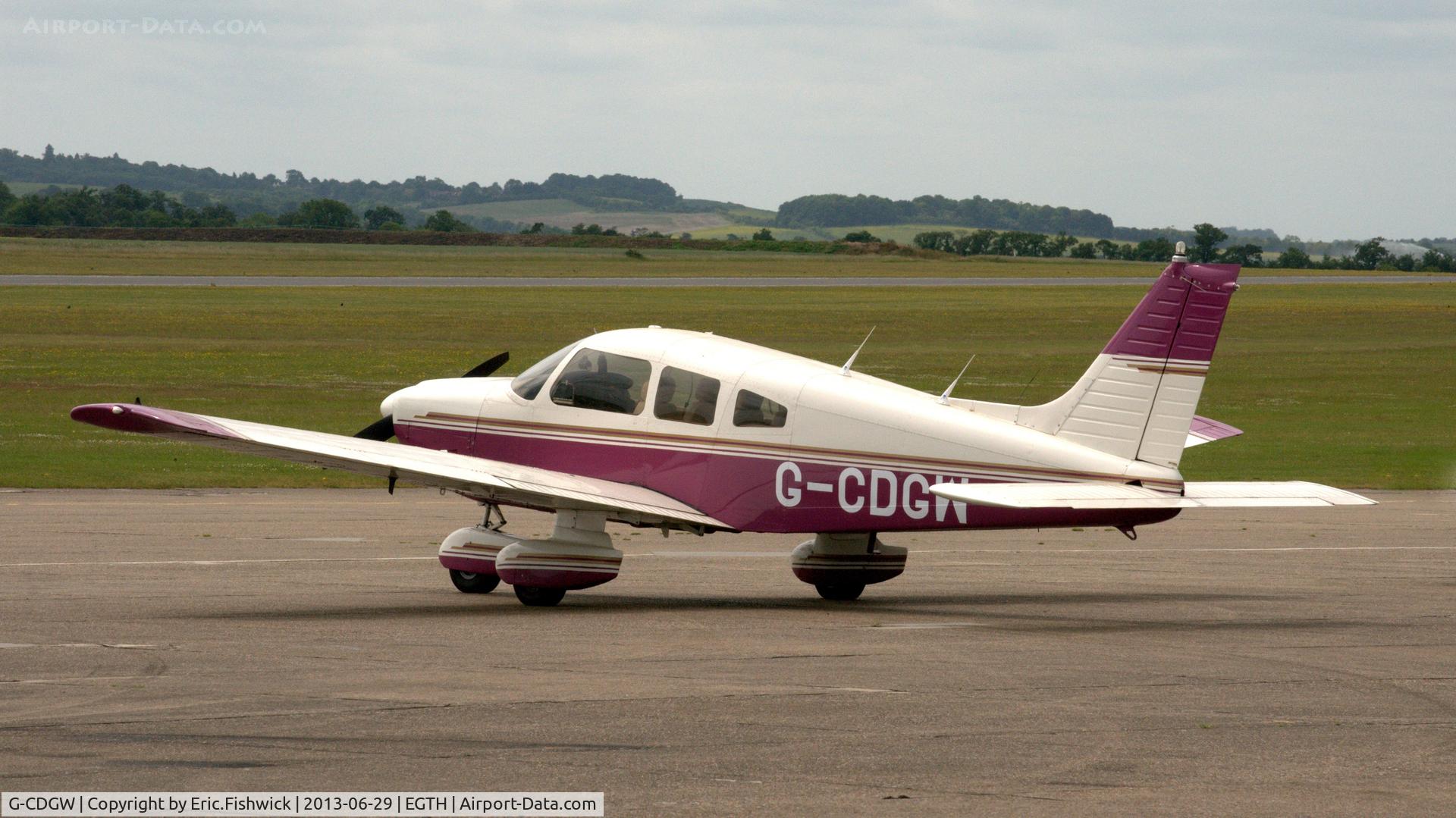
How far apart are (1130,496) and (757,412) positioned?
10.7ft

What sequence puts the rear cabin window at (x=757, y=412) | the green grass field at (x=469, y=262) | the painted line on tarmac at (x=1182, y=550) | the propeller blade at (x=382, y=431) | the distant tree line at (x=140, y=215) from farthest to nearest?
the distant tree line at (x=140, y=215), the green grass field at (x=469, y=262), the painted line on tarmac at (x=1182, y=550), the propeller blade at (x=382, y=431), the rear cabin window at (x=757, y=412)

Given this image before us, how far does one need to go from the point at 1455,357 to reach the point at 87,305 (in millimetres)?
47918

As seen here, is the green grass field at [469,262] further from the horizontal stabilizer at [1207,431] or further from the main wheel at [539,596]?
the horizontal stabilizer at [1207,431]

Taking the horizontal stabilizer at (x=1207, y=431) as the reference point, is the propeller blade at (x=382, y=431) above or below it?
below

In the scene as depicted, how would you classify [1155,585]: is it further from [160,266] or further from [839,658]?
[160,266]

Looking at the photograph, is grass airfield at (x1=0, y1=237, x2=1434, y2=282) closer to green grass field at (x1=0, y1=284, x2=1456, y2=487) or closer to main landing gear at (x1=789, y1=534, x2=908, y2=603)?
green grass field at (x1=0, y1=284, x2=1456, y2=487)

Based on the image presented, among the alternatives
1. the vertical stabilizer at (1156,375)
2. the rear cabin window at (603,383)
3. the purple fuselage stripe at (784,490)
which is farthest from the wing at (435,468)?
the vertical stabilizer at (1156,375)

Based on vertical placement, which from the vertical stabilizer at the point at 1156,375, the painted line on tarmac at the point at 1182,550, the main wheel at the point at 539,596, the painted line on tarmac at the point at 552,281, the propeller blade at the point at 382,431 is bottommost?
the painted line on tarmac at the point at 552,281

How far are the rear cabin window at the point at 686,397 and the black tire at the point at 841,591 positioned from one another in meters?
1.91

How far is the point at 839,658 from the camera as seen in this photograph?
1200 centimetres

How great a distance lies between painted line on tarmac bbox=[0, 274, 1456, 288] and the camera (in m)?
77.9

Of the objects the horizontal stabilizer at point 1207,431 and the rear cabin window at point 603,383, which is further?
the horizontal stabilizer at point 1207,431

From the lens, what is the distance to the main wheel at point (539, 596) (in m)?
14.9

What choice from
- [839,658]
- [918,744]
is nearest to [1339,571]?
[839,658]
